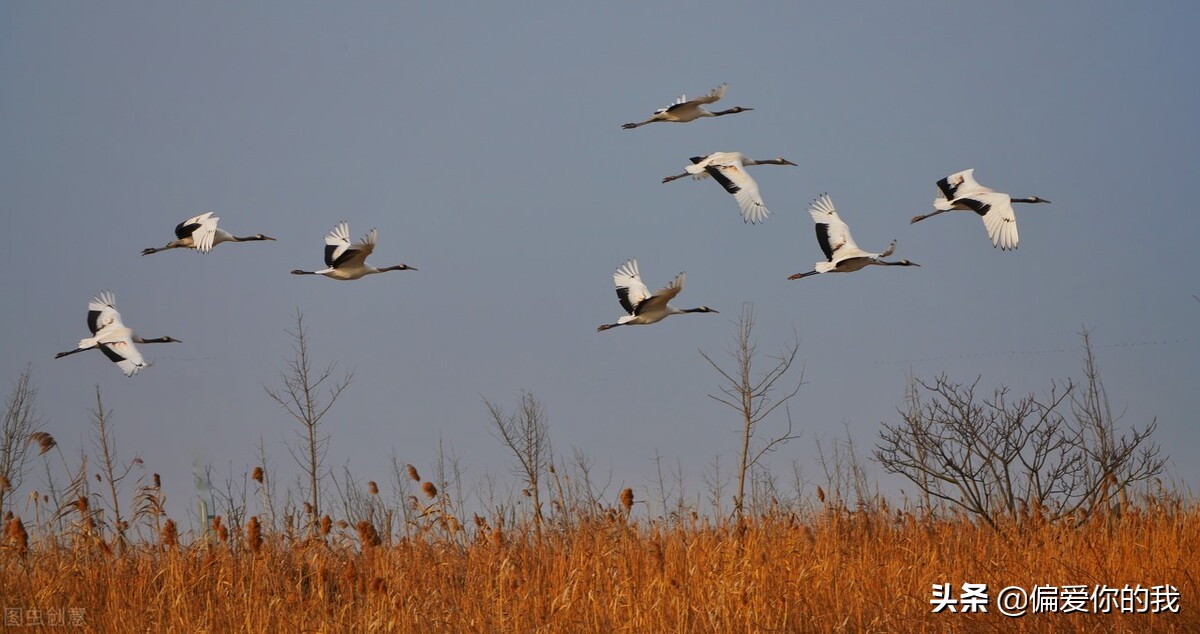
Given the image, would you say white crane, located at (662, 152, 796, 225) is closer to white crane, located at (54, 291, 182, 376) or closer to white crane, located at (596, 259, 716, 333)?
white crane, located at (596, 259, 716, 333)

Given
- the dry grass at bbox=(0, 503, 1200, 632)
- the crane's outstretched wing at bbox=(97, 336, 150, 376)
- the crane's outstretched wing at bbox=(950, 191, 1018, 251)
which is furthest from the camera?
the crane's outstretched wing at bbox=(950, 191, 1018, 251)

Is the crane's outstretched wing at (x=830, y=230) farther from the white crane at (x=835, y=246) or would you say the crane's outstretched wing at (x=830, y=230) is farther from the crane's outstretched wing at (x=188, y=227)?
the crane's outstretched wing at (x=188, y=227)

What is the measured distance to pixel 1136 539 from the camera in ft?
38.5

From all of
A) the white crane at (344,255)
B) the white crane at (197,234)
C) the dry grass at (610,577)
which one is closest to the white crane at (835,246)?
the dry grass at (610,577)

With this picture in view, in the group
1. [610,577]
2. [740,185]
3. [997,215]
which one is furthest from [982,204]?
[610,577]

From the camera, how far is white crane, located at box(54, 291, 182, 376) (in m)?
11.9

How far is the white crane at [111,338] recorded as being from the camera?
39.1ft

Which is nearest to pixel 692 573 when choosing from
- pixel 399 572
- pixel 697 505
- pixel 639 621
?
pixel 639 621

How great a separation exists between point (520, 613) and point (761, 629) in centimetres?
173

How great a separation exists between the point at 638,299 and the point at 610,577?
14.7 feet

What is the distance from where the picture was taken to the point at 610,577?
1017 cm

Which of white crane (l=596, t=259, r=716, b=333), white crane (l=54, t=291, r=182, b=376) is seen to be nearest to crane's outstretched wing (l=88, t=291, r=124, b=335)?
white crane (l=54, t=291, r=182, b=376)

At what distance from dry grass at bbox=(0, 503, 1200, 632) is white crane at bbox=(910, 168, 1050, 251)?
2.97m

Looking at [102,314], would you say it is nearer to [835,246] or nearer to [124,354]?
[124,354]
